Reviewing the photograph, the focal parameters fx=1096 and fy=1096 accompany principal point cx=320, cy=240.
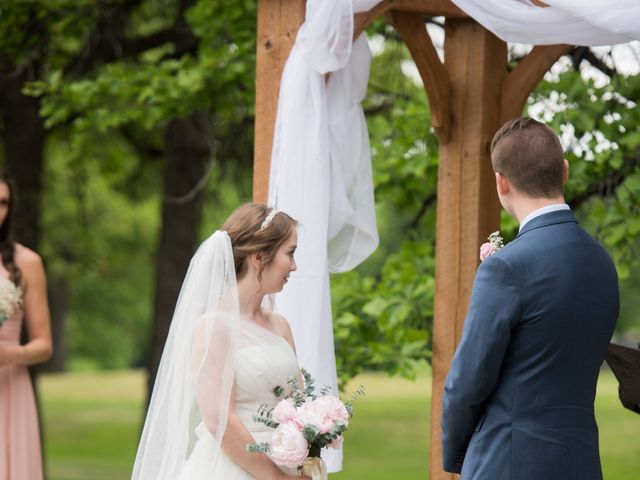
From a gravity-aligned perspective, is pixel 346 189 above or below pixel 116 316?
above

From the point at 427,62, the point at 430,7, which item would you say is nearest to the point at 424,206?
the point at 427,62

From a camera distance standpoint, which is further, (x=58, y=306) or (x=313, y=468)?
(x=58, y=306)

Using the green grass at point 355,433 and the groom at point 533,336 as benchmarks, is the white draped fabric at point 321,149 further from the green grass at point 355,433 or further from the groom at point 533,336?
the green grass at point 355,433

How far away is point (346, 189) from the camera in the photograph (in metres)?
4.45

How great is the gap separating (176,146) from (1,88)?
1.56 m

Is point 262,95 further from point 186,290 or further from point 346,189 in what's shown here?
point 186,290

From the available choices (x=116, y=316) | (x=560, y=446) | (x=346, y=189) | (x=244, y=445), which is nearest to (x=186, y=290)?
(x=244, y=445)

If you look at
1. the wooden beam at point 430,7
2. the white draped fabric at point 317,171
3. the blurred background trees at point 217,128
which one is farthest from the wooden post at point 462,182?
the blurred background trees at point 217,128

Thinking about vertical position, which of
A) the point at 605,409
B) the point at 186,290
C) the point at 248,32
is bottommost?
the point at 605,409

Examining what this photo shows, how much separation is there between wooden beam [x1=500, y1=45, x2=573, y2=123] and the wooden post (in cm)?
4

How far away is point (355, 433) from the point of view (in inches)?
688

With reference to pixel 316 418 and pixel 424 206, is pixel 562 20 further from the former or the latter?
pixel 424 206

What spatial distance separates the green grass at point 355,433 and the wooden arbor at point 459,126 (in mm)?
7157

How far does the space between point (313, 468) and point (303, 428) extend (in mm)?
232
